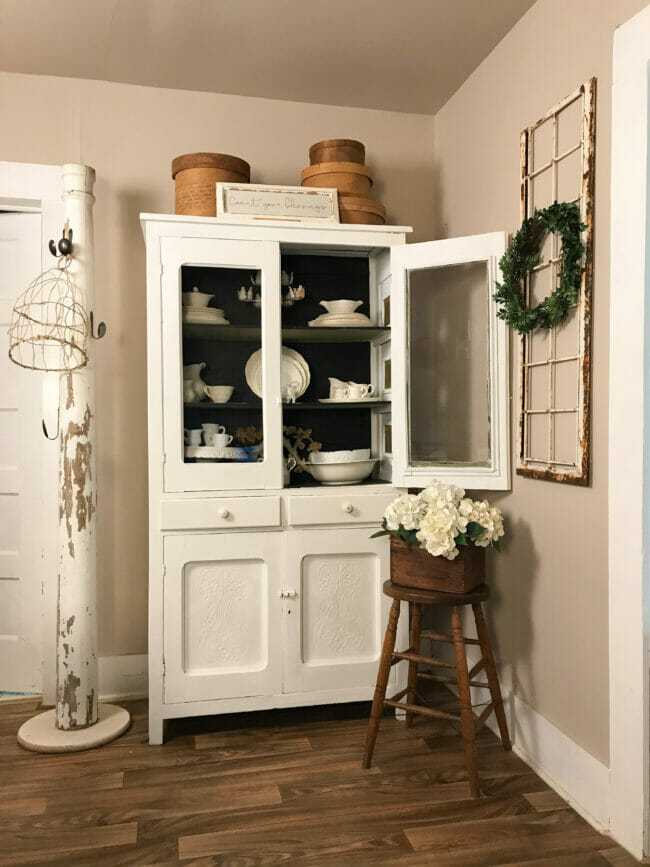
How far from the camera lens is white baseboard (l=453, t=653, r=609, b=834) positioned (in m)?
2.11

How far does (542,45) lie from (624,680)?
203cm

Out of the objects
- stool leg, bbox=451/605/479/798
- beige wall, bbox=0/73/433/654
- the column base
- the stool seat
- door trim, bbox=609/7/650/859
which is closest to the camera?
door trim, bbox=609/7/650/859

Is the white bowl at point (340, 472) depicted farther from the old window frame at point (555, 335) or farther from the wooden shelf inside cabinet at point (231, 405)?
the old window frame at point (555, 335)

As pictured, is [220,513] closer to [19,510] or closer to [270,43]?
[19,510]

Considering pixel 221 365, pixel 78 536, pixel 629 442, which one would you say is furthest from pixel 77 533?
pixel 629 442

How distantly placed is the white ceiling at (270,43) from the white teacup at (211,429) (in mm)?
1458

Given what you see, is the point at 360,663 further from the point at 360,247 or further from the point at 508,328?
the point at 360,247

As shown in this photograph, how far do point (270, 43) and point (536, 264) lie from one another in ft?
4.42

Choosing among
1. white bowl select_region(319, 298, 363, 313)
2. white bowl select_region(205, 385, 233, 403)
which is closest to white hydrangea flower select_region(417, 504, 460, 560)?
white bowl select_region(205, 385, 233, 403)

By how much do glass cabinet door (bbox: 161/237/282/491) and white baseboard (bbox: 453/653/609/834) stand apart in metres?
1.21

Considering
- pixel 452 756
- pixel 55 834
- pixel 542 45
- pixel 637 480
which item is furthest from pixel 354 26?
pixel 55 834

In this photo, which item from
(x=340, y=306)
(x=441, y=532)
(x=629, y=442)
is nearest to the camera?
(x=629, y=442)

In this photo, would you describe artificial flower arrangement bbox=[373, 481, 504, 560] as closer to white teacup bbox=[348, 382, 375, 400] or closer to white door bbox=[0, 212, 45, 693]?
white teacup bbox=[348, 382, 375, 400]

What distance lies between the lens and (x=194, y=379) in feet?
9.11
